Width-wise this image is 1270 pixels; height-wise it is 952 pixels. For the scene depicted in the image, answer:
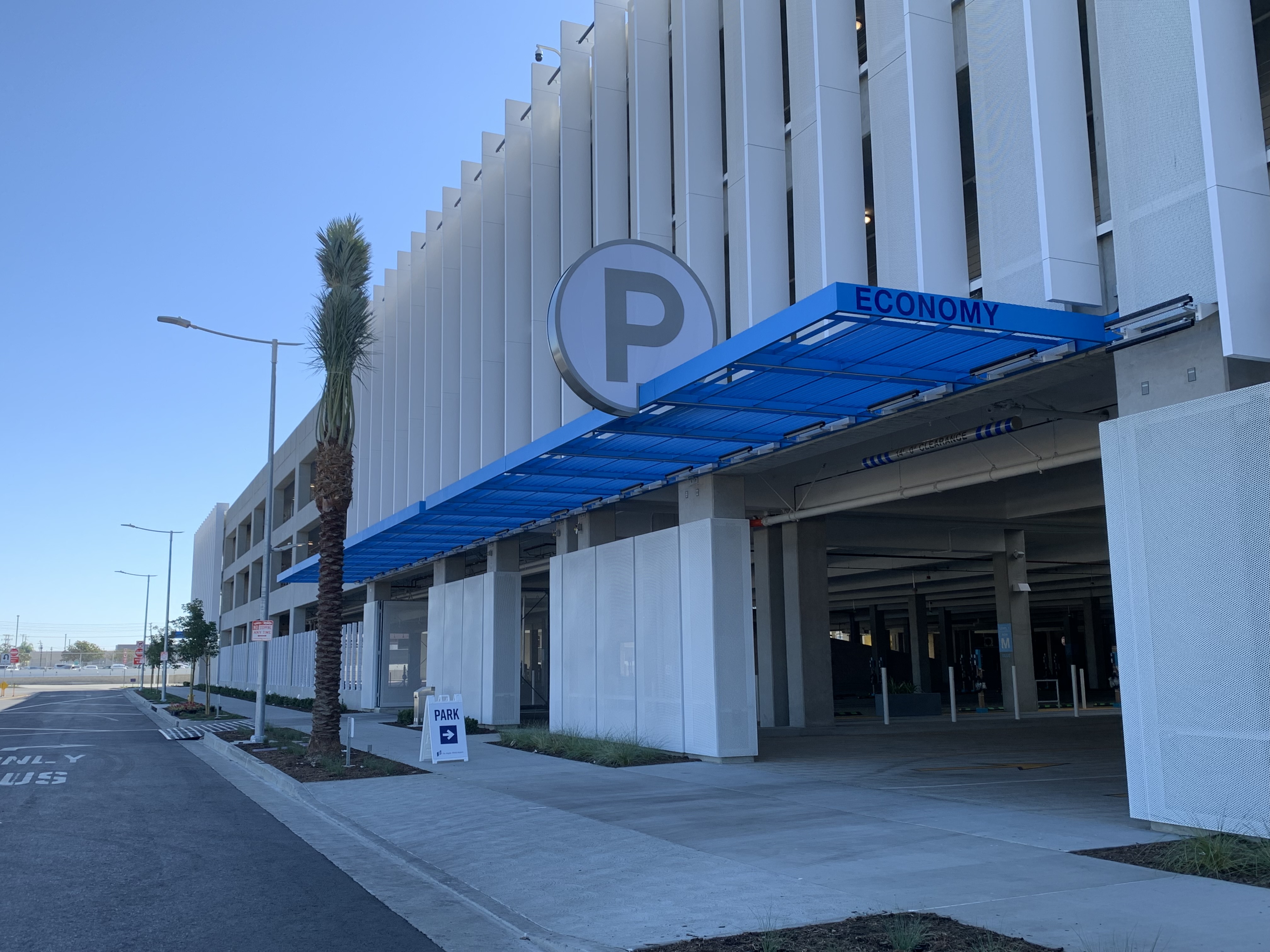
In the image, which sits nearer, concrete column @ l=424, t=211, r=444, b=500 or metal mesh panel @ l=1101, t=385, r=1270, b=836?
metal mesh panel @ l=1101, t=385, r=1270, b=836

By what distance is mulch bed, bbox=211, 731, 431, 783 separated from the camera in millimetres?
17219

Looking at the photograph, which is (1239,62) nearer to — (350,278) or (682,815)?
(682,815)

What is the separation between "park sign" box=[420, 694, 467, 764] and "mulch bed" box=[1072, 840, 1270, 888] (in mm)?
12131

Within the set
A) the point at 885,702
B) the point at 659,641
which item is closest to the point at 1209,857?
the point at 659,641

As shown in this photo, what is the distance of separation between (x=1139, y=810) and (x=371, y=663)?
35301 millimetres

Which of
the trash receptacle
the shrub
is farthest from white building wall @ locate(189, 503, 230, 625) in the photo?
the trash receptacle

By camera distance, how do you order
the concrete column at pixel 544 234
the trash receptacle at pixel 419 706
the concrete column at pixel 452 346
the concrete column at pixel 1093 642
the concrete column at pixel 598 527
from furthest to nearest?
1. the concrete column at pixel 1093 642
2. the concrete column at pixel 452 346
3. the trash receptacle at pixel 419 706
4. the concrete column at pixel 544 234
5. the concrete column at pixel 598 527

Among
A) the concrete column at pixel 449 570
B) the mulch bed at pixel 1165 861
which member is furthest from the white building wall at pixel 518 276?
the mulch bed at pixel 1165 861

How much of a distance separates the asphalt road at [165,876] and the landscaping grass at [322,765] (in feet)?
3.66

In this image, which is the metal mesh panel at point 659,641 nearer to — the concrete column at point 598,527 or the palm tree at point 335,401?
the concrete column at point 598,527

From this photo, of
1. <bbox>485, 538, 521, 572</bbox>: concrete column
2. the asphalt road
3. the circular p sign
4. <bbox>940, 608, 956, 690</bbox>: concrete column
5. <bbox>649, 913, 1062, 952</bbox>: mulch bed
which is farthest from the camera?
<bbox>940, 608, 956, 690</bbox>: concrete column

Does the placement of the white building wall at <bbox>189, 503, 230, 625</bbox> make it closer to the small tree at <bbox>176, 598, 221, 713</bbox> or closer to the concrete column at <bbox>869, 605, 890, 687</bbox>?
the small tree at <bbox>176, 598, 221, 713</bbox>

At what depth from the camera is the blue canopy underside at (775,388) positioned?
1027cm

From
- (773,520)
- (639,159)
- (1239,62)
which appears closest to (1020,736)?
A: (773,520)
